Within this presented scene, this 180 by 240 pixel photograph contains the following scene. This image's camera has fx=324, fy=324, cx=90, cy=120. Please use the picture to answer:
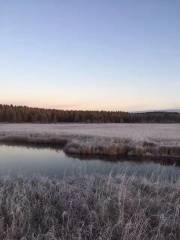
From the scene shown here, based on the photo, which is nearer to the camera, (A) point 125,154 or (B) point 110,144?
(A) point 125,154

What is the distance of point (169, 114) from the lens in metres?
124

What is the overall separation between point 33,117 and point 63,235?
9648 centimetres

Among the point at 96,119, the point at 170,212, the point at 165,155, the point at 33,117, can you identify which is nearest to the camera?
the point at 170,212

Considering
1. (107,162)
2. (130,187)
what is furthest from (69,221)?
(107,162)

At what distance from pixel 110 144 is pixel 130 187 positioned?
1790cm

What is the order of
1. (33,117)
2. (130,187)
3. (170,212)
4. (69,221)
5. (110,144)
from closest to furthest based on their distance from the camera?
(69,221), (170,212), (130,187), (110,144), (33,117)

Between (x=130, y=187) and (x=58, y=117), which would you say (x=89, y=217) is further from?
(x=58, y=117)

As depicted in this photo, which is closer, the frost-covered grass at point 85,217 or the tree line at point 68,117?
the frost-covered grass at point 85,217

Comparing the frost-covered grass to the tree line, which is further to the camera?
the tree line

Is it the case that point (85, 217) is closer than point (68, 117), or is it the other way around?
point (85, 217)

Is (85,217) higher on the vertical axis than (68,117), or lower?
lower

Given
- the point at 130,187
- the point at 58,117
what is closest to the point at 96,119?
the point at 58,117

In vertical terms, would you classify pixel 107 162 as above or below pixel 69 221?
below

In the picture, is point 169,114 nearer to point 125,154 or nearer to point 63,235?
point 125,154
